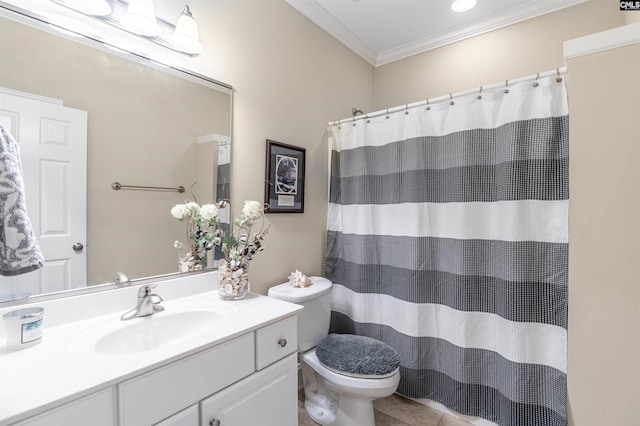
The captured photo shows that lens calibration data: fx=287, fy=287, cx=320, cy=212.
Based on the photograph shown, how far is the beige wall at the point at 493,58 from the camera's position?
1.90 meters

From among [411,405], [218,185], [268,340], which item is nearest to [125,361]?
[268,340]

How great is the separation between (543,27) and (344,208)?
189 cm

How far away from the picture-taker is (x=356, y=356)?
152cm

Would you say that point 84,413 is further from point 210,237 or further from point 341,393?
point 341,393

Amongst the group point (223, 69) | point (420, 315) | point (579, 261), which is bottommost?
point (420, 315)

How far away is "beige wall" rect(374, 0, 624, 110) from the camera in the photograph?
6.24ft

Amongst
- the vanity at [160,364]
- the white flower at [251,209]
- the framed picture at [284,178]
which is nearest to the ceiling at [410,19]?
the framed picture at [284,178]

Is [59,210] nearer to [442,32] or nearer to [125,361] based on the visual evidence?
[125,361]

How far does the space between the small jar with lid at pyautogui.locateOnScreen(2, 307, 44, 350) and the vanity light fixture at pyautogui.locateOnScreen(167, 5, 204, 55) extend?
3.99 feet

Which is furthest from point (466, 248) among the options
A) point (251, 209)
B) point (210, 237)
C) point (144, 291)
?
point (144, 291)

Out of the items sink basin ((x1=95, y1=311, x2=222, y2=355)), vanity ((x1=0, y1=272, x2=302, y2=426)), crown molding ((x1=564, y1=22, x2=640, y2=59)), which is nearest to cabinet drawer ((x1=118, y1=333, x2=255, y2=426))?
vanity ((x1=0, y1=272, x2=302, y2=426))

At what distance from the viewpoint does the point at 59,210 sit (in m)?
1.05

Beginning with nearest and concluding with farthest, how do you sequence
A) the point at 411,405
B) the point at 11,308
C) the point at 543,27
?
the point at 11,308
the point at 411,405
the point at 543,27

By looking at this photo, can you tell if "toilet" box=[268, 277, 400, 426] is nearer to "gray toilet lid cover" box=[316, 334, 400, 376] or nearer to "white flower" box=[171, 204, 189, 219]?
"gray toilet lid cover" box=[316, 334, 400, 376]
